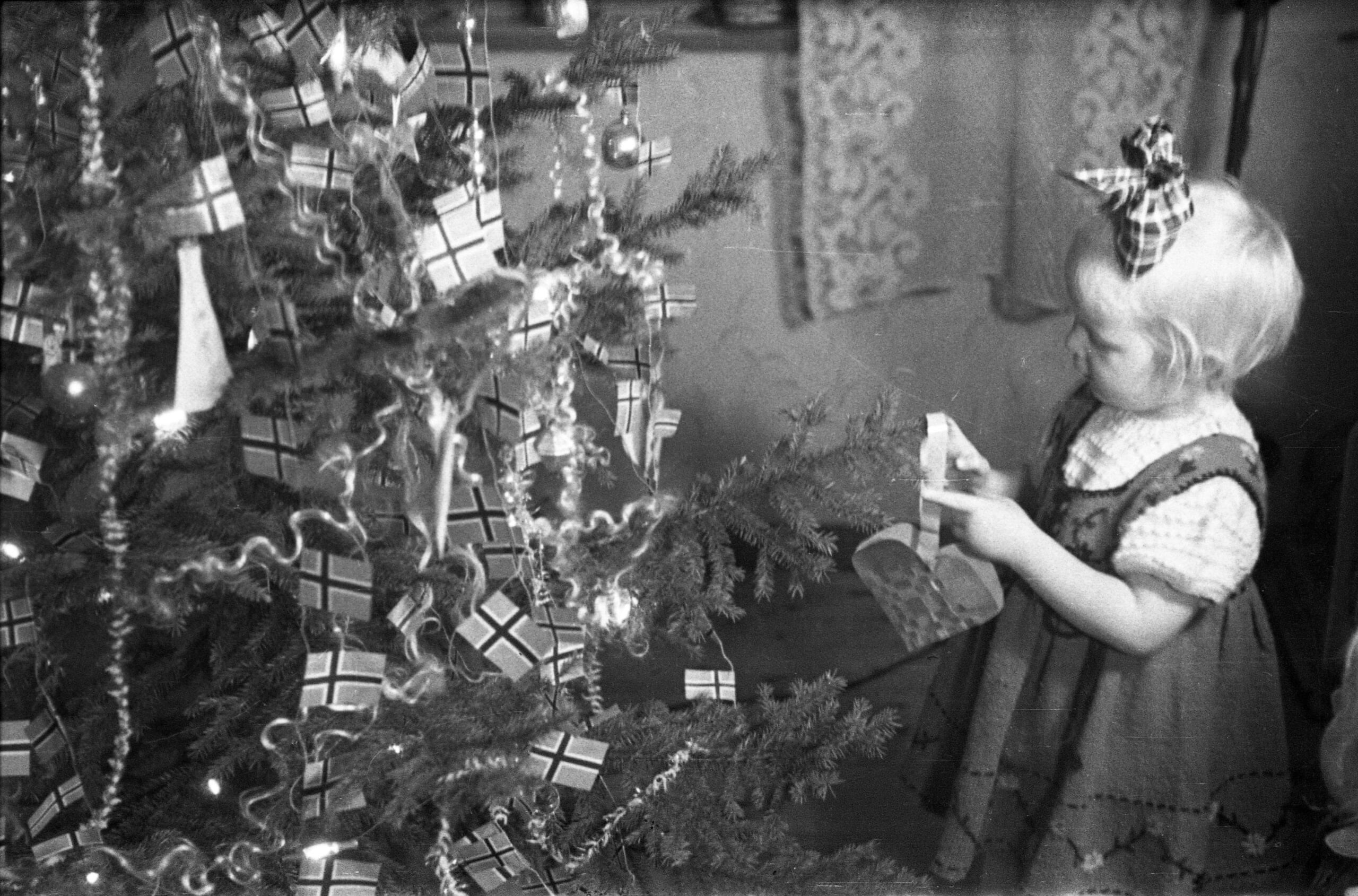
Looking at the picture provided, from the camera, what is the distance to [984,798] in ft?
4.07

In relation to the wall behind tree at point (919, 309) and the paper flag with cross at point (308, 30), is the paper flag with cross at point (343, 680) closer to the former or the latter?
the wall behind tree at point (919, 309)

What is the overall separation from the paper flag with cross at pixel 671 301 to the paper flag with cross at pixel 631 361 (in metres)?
0.03

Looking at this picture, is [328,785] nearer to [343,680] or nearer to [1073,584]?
[343,680]

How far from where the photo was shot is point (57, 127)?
0.99 meters

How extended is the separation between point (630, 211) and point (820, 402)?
0.26 metres

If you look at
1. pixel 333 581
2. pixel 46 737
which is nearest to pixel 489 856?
pixel 333 581

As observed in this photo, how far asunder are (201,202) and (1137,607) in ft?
3.03

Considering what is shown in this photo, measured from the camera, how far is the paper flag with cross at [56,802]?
1137mm

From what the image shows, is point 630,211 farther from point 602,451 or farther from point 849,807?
point 849,807

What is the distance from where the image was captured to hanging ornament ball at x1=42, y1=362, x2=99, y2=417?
3.20 ft

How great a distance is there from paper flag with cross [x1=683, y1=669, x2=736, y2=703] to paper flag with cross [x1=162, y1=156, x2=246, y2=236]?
2.07 ft

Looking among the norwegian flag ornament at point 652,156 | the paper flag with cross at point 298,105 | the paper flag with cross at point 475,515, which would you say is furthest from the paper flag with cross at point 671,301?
the paper flag with cross at point 298,105

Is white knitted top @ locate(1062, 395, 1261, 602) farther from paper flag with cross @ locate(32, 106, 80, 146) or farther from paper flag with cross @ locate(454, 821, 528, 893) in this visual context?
paper flag with cross @ locate(32, 106, 80, 146)

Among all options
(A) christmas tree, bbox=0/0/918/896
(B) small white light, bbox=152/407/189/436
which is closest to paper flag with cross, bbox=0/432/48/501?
(A) christmas tree, bbox=0/0/918/896
